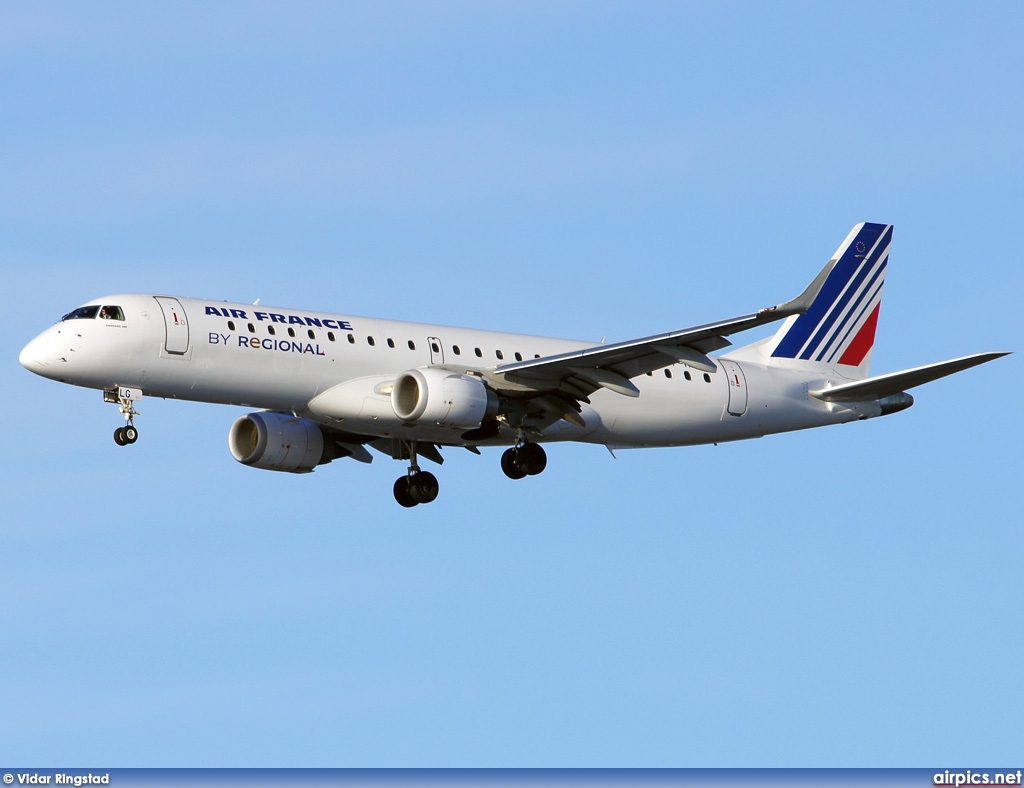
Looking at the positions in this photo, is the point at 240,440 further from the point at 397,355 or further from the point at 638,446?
the point at 638,446

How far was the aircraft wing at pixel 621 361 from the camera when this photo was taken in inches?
1451

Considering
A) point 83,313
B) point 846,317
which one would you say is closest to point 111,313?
point 83,313

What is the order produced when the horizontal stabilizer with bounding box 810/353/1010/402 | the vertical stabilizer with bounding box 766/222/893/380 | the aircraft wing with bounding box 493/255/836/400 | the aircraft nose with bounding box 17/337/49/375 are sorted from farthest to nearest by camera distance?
the vertical stabilizer with bounding box 766/222/893/380 → the horizontal stabilizer with bounding box 810/353/1010/402 → the aircraft nose with bounding box 17/337/49/375 → the aircraft wing with bounding box 493/255/836/400

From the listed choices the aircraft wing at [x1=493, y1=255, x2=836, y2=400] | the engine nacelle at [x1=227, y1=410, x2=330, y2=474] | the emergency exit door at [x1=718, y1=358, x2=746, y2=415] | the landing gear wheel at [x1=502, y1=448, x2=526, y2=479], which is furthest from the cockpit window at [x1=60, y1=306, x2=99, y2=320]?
the emergency exit door at [x1=718, y1=358, x2=746, y2=415]

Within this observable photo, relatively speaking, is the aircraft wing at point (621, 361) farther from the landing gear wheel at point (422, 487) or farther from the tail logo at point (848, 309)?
the tail logo at point (848, 309)

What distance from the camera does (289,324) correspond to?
Answer: 130 feet

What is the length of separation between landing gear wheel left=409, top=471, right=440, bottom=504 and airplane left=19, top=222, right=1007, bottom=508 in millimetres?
53

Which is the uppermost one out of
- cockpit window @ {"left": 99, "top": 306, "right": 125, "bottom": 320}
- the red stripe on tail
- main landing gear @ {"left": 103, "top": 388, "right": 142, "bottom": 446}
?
the red stripe on tail

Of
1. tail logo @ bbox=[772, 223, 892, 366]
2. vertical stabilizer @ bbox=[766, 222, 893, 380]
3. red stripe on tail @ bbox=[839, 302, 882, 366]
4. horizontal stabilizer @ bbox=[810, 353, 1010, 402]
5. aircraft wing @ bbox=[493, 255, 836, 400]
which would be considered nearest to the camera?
aircraft wing @ bbox=[493, 255, 836, 400]

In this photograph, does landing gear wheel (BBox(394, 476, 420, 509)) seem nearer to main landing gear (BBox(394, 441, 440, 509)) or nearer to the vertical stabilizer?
main landing gear (BBox(394, 441, 440, 509))

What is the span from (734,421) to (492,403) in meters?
8.08

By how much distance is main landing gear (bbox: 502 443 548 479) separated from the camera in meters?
42.6

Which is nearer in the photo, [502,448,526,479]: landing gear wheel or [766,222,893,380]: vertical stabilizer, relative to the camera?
[502,448,526,479]: landing gear wheel

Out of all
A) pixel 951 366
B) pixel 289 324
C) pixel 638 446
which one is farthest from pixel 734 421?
pixel 289 324
